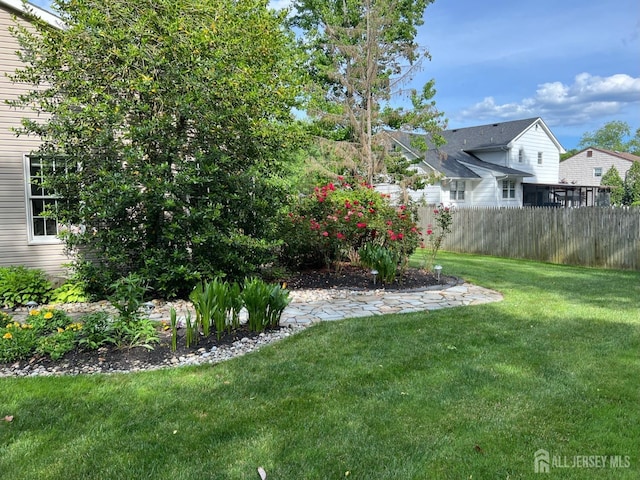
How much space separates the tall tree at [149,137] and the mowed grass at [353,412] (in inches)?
101

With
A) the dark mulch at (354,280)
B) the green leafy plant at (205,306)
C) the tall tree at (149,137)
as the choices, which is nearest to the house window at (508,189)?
the dark mulch at (354,280)

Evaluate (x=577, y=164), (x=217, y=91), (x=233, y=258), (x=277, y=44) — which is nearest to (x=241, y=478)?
(x=233, y=258)

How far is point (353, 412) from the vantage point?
2.83 m

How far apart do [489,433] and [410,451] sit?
54 centimetres

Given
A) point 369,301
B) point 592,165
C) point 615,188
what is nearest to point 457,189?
point 615,188

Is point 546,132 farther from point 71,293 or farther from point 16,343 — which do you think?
point 16,343

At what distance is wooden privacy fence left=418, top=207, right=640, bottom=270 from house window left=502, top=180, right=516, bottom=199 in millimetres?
9798

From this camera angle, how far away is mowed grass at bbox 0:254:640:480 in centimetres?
227

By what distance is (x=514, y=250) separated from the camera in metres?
12.9

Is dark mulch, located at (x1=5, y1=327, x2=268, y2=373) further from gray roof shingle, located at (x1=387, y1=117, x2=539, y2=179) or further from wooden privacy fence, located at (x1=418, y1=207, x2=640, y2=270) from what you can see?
gray roof shingle, located at (x1=387, y1=117, x2=539, y2=179)

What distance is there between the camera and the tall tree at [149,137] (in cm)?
560

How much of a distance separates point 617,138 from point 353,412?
71.8m

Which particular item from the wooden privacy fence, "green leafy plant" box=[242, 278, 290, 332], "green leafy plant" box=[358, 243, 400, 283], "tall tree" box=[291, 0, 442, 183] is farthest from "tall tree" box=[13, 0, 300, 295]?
the wooden privacy fence

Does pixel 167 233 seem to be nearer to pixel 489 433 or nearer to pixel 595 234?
pixel 489 433
